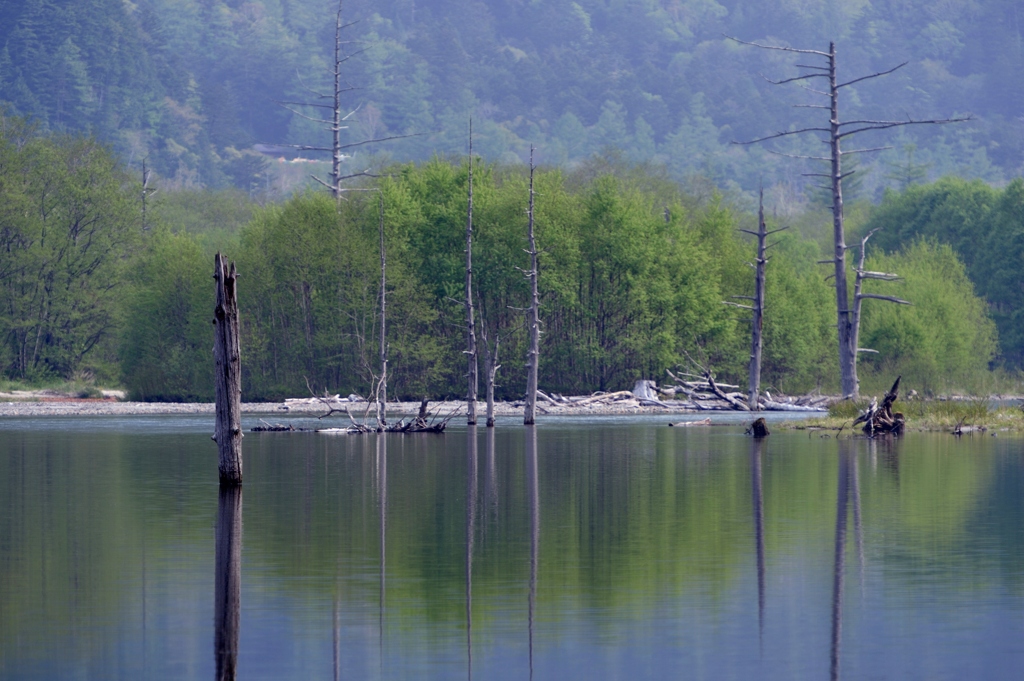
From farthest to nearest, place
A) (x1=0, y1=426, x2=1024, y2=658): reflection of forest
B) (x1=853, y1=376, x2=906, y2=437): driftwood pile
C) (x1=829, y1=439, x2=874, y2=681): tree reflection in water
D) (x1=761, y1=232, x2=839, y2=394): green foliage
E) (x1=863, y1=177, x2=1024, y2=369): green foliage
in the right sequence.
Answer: (x1=863, y1=177, x2=1024, y2=369): green foliage
(x1=761, y1=232, x2=839, y2=394): green foliage
(x1=853, y1=376, x2=906, y2=437): driftwood pile
(x1=0, y1=426, x2=1024, y2=658): reflection of forest
(x1=829, y1=439, x2=874, y2=681): tree reflection in water

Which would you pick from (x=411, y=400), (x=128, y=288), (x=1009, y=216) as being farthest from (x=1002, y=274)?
(x=128, y=288)

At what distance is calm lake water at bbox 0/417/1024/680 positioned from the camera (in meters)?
9.92

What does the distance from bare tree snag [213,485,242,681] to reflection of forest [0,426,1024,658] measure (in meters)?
0.21

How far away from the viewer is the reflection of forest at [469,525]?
40.1 ft

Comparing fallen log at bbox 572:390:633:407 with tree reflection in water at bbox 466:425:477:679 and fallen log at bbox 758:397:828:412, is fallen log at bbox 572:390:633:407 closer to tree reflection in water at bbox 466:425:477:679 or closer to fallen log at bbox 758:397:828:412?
fallen log at bbox 758:397:828:412

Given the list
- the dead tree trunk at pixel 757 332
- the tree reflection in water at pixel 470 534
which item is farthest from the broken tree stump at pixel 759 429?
the dead tree trunk at pixel 757 332

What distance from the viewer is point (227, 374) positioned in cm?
2088

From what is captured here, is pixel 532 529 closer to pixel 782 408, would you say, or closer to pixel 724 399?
pixel 724 399

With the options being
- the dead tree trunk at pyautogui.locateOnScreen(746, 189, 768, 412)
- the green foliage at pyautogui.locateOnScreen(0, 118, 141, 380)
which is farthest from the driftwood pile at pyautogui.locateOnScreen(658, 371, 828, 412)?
the green foliage at pyautogui.locateOnScreen(0, 118, 141, 380)

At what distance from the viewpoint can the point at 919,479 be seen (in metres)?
21.7

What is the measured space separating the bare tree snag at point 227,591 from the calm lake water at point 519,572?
0.11 ft

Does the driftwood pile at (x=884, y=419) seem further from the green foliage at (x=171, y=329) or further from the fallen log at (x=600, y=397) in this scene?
the green foliage at (x=171, y=329)

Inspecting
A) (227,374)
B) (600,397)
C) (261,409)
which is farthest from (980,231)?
(227,374)

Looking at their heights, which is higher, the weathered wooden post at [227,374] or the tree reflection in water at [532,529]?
the weathered wooden post at [227,374]
